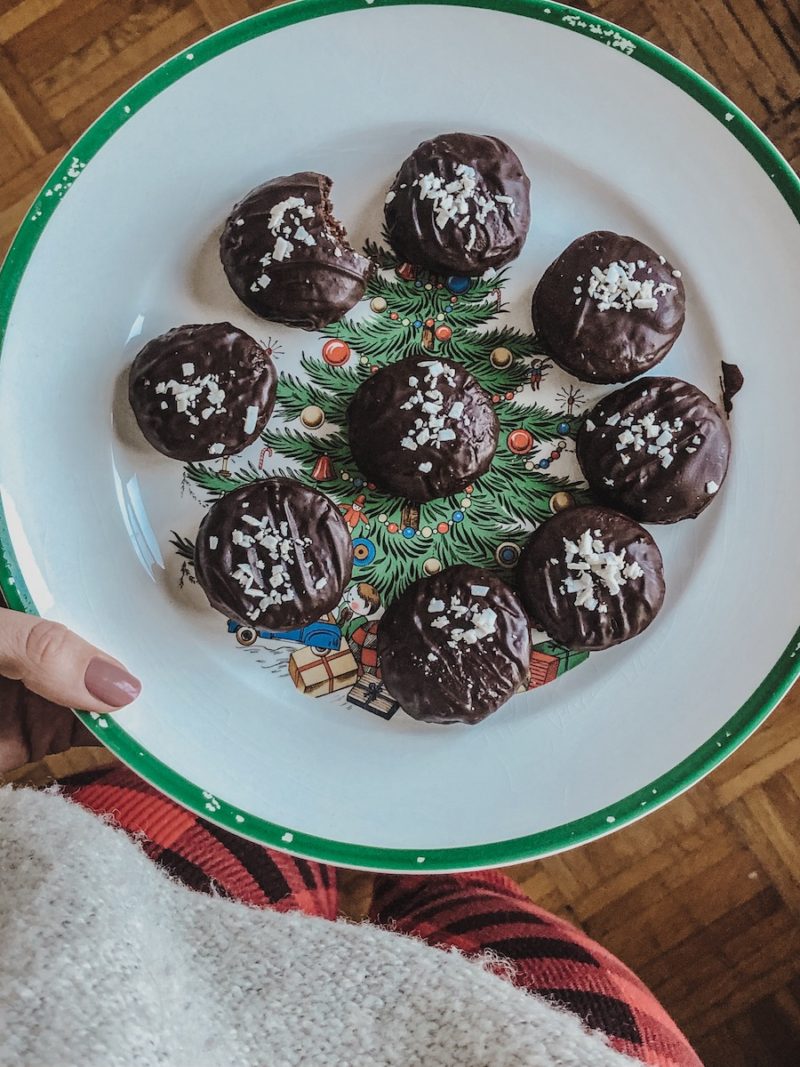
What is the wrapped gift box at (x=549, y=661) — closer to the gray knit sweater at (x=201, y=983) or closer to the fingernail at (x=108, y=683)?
the gray knit sweater at (x=201, y=983)

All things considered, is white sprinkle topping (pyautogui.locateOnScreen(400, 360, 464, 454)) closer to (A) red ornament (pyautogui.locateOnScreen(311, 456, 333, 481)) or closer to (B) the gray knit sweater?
(A) red ornament (pyautogui.locateOnScreen(311, 456, 333, 481))

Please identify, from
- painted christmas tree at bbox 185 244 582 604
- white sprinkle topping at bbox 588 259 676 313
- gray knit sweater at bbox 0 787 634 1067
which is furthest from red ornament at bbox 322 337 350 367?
gray knit sweater at bbox 0 787 634 1067

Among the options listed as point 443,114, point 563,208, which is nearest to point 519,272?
point 563,208

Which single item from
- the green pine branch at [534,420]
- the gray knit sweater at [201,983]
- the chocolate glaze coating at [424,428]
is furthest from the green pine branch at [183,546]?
the green pine branch at [534,420]

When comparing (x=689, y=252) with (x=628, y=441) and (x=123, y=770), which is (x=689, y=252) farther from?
(x=123, y=770)

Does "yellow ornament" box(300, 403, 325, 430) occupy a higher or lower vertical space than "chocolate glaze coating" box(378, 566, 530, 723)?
higher

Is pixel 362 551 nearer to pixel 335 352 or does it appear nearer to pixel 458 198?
pixel 335 352

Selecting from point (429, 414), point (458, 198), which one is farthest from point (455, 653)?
point (458, 198)
